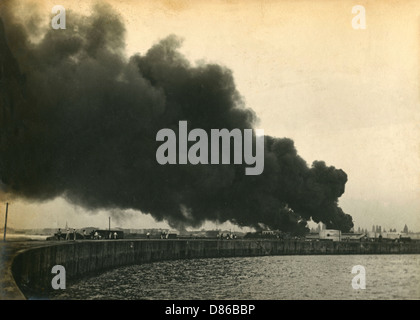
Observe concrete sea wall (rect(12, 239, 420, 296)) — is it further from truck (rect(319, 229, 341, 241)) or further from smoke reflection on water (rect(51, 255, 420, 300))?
truck (rect(319, 229, 341, 241))

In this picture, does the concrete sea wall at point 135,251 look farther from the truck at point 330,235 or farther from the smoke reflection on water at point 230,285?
the truck at point 330,235

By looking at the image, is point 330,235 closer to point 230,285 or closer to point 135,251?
point 135,251

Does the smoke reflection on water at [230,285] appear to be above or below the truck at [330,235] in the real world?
below

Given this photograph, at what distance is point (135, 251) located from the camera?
4925cm

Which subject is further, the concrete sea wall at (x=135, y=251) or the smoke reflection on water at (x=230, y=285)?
the smoke reflection on water at (x=230, y=285)

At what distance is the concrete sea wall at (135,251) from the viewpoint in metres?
24.2

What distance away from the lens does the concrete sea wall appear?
2417cm

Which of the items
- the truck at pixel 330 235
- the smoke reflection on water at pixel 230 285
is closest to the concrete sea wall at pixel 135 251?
the smoke reflection on water at pixel 230 285

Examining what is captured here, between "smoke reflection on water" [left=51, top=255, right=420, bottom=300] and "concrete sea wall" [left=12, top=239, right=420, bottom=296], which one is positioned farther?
"smoke reflection on water" [left=51, top=255, right=420, bottom=300]

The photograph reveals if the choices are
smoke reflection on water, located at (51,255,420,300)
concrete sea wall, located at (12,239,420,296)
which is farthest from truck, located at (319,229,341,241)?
smoke reflection on water, located at (51,255,420,300)

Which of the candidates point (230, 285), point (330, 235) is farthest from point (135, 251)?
point (330, 235)

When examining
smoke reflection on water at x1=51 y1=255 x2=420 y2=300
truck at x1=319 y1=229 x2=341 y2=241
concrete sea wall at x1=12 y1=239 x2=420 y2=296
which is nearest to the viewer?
concrete sea wall at x1=12 y1=239 x2=420 y2=296

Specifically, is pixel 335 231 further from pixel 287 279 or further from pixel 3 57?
pixel 3 57
